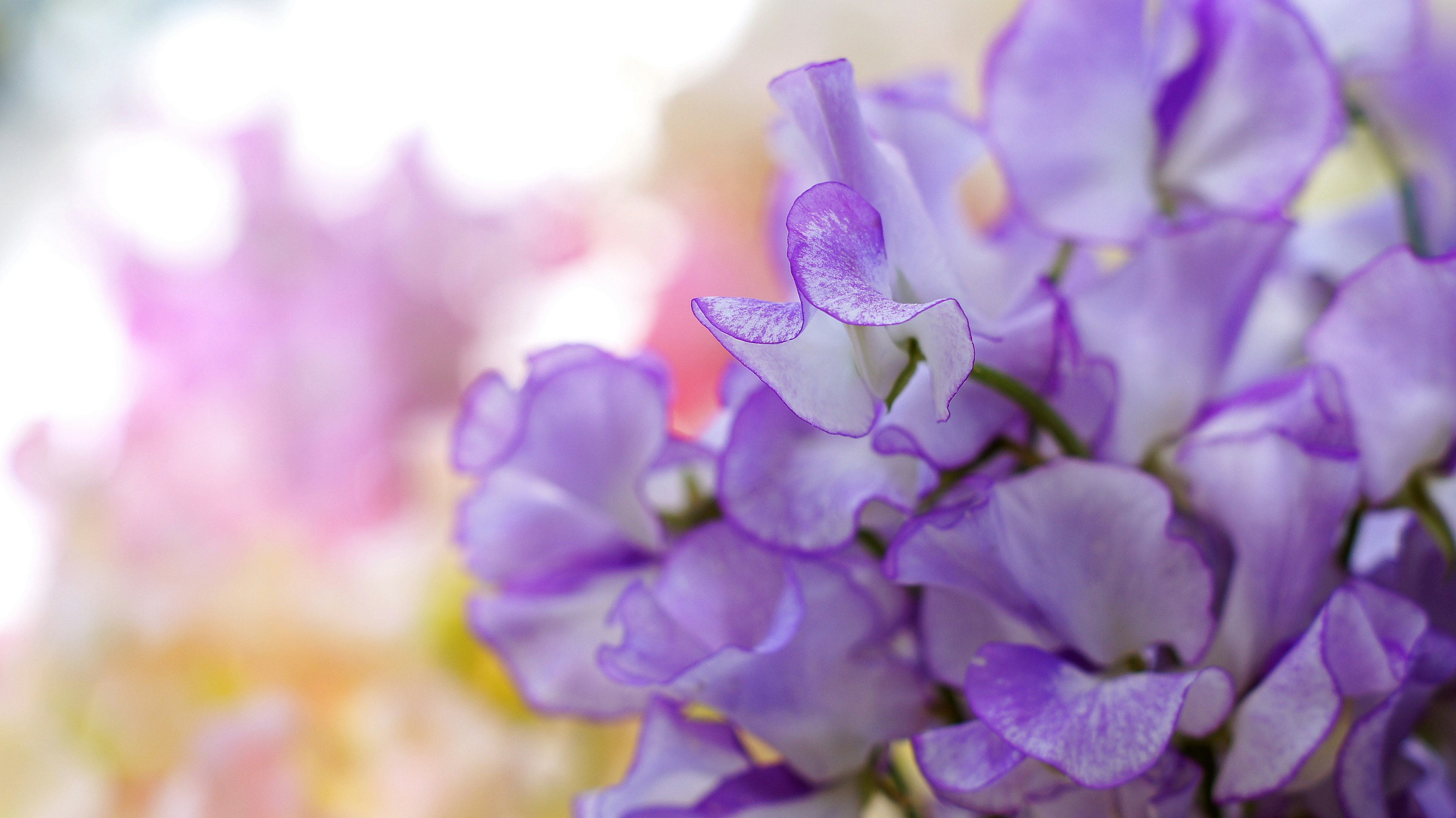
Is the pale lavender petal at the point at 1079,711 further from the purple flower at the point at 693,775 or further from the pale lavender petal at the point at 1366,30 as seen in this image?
the pale lavender petal at the point at 1366,30

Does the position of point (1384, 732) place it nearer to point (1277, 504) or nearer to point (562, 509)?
point (1277, 504)

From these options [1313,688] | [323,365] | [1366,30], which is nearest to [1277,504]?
[1313,688]

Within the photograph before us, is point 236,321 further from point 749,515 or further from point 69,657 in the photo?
point 749,515

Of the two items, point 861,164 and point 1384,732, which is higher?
point 861,164

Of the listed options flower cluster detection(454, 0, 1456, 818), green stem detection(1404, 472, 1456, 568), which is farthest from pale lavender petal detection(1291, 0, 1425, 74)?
green stem detection(1404, 472, 1456, 568)

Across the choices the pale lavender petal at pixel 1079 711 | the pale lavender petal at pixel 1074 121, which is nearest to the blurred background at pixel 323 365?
the pale lavender petal at pixel 1074 121

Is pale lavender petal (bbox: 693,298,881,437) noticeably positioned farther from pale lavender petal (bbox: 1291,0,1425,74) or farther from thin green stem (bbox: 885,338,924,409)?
pale lavender petal (bbox: 1291,0,1425,74)
